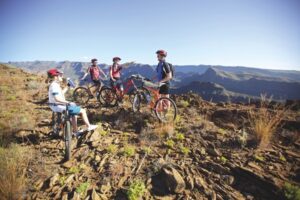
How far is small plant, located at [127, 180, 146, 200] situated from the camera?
3979 mm

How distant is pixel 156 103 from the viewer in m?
7.40

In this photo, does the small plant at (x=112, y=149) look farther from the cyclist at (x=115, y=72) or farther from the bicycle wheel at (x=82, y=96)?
the bicycle wheel at (x=82, y=96)

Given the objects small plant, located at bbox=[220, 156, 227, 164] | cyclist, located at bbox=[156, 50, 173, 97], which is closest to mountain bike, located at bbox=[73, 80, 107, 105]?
cyclist, located at bbox=[156, 50, 173, 97]

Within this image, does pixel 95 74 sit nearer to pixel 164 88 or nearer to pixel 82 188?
pixel 164 88

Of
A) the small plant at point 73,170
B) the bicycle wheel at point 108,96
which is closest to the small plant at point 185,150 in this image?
the small plant at point 73,170

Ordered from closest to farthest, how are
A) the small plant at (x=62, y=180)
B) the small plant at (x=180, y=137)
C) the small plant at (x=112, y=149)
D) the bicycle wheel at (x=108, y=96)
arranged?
the small plant at (x=62, y=180) < the small plant at (x=112, y=149) < the small plant at (x=180, y=137) < the bicycle wheel at (x=108, y=96)

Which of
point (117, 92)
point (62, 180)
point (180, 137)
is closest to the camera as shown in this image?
point (62, 180)

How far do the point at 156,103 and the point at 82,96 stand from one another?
5830mm

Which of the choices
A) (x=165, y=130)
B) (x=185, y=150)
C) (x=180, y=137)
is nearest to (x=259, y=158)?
(x=185, y=150)

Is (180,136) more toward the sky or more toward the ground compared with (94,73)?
more toward the ground

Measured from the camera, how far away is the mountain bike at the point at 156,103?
7355mm

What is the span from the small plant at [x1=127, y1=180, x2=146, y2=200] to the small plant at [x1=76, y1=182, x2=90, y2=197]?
3.40ft

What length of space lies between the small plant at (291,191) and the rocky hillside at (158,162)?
0.06ft

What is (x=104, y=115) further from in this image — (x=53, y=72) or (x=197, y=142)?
(x=197, y=142)
